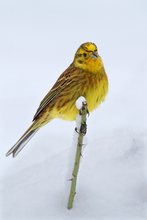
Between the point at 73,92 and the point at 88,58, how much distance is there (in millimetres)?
132

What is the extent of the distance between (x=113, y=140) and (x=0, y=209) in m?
0.41

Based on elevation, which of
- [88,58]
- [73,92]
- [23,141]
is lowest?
[23,141]

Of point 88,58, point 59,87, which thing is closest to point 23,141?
point 59,87

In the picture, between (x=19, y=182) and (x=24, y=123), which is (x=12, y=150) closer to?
(x=19, y=182)

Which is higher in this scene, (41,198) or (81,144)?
(81,144)

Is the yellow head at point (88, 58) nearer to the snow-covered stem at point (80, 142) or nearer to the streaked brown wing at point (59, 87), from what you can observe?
the streaked brown wing at point (59, 87)

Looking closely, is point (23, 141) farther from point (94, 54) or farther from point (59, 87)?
point (94, 54)

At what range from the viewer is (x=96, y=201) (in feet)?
6.87

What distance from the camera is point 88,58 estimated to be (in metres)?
2.24

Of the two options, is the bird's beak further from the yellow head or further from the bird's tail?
the bird's tail

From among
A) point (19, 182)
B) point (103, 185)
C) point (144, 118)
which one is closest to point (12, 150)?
point (19, 182)

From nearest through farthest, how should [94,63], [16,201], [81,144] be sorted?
[81,144]
[16,201]
[94,63]

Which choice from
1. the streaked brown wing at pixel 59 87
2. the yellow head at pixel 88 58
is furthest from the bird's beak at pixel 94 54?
the streaked brown wing at pixel 59 87

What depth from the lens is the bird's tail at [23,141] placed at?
223 centimetres
